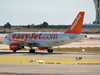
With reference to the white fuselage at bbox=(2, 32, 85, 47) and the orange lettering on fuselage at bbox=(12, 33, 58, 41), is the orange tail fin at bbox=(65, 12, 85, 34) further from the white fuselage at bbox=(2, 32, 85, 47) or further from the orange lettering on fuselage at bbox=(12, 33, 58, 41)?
the orange lettering on fuselage at bbox=(12, 33, 58, 41)

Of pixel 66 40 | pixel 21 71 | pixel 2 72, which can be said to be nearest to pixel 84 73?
pixel 21 71

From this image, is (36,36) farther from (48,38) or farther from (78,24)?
(78,24)

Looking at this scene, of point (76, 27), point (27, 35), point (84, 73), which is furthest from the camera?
point (27, 35)

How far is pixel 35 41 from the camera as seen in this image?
54031 millimetres

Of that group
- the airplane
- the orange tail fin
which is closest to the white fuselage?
the airplane

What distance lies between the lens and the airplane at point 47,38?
51.0 metres

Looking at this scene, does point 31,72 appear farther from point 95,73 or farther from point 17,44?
point 17,44

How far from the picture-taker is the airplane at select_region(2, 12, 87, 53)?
5100 cm

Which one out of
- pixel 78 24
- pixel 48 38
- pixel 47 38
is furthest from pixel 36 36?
pixel 78 24

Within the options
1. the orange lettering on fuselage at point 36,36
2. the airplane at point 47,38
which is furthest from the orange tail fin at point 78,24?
the orange lettering on fuselage at point 36,36

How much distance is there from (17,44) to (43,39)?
5.37 meters

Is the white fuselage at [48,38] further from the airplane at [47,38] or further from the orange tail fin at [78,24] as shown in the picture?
the orange tail fin at [78,24]

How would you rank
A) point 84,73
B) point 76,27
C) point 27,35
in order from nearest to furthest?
point 84,73, point 76,27, point 27,35

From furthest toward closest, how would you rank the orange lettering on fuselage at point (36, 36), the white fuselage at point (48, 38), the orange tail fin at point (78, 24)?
the orange lettering on fuselage at point (36, 36), the white fuselage at point (48, 38), the orange tail fin at point (78, 24)
